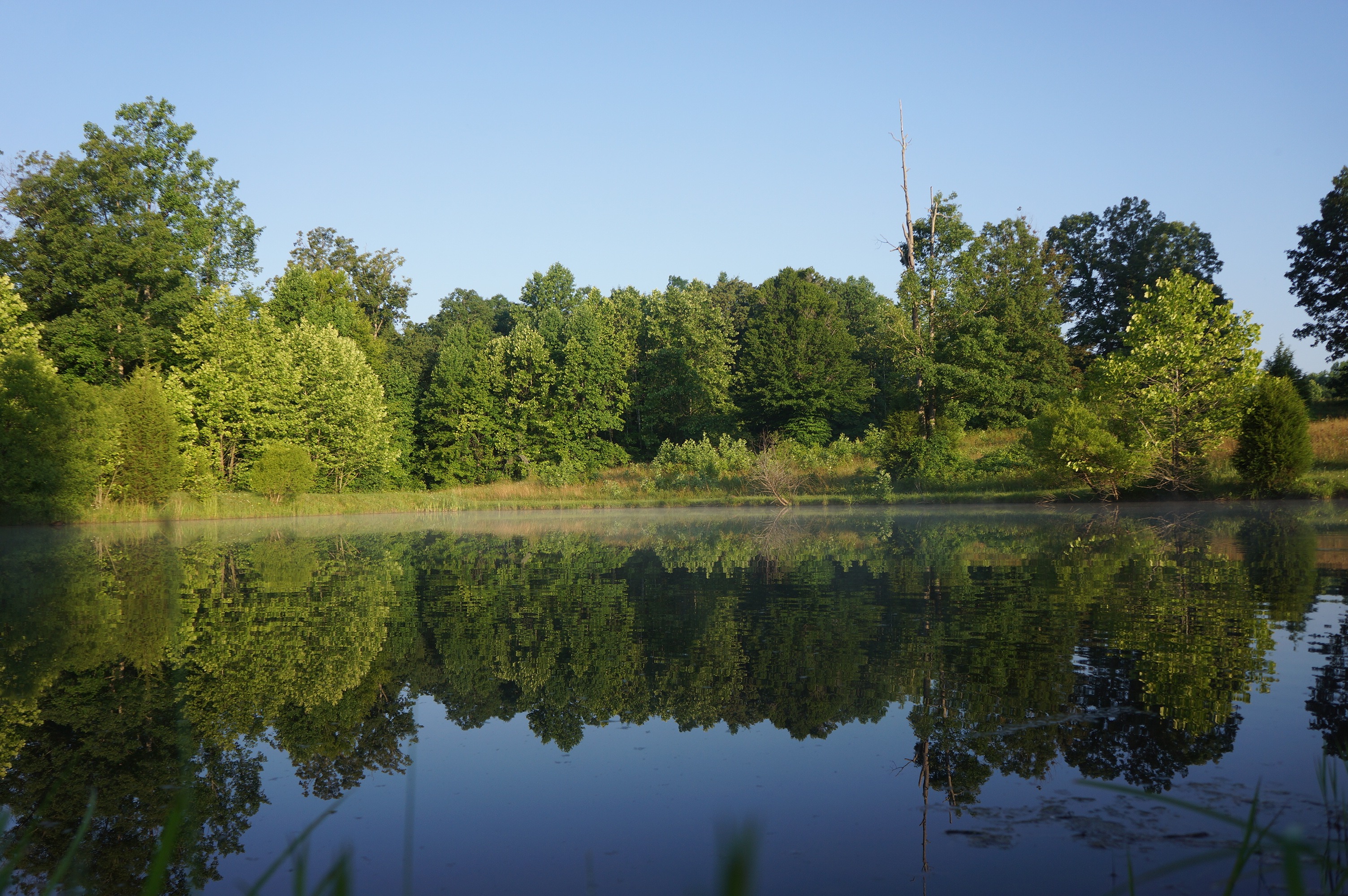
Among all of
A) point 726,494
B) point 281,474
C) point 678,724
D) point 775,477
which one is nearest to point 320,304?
point 281,474

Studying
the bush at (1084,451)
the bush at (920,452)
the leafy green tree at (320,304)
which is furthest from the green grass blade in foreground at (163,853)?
the leafy green tree at (320,304)

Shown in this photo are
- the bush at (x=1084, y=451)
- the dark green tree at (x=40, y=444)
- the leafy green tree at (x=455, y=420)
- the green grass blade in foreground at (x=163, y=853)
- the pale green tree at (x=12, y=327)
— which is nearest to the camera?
the green grass blade in foreground at (x=163, y=853)

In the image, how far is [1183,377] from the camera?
88.0 ft

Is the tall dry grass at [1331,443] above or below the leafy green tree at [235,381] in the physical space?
below

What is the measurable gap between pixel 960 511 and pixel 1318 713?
23.3m

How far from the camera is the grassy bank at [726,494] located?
28.2 metres

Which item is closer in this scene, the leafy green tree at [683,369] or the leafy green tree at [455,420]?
the leafy green tree at [455,420]

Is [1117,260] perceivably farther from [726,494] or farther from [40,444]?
[40,444]

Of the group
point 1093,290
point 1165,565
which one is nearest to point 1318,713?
point 1165,565

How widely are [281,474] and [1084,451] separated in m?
30.8

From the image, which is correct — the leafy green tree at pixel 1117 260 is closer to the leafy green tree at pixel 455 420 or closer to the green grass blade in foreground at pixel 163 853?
the leafy green tree at pixel 455 420

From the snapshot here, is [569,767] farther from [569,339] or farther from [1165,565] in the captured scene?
[569,339]

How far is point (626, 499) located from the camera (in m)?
40.8

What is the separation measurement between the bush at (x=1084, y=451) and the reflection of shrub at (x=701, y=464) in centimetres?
1335
